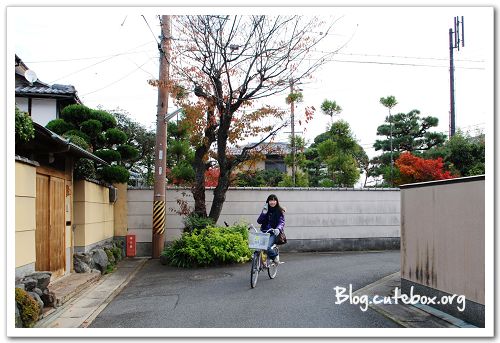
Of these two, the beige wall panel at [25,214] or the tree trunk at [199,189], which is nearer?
the beige wall panel at [25,214]

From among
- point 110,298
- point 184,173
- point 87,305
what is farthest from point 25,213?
point 184,173

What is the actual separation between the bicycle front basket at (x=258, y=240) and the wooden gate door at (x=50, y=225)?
11.9 ft

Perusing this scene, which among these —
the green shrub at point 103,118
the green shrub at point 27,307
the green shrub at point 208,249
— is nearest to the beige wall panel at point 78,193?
the green shrub at point 208,249

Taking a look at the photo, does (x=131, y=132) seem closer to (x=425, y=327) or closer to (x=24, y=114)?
(x=24, y=114)

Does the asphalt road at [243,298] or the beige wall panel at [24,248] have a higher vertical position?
the beige wall panel at [24,248]

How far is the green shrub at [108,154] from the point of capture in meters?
12.5

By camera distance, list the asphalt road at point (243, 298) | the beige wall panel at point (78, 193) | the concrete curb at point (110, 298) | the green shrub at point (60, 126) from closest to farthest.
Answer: the asphalt road at point (243, 298), the concrete curb at point (110, 298), the beige wall panel at point (78, 193), the green shrub at point (60, 126)

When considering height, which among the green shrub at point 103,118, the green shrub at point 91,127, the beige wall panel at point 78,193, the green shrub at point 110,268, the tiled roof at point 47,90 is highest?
the tiled roof at point 47,90

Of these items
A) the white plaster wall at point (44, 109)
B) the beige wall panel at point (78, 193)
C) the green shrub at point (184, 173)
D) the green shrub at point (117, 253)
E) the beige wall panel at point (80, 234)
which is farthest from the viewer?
the green shrub at point (184, 173)

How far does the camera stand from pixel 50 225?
333 inches

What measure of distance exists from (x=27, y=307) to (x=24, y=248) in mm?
1059

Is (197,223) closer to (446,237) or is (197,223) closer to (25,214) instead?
(25,214)

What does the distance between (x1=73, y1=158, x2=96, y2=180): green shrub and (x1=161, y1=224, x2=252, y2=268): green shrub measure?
277 centimetres

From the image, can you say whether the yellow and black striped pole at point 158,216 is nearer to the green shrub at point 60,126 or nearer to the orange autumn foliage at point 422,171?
the green shrub at point 60,126
